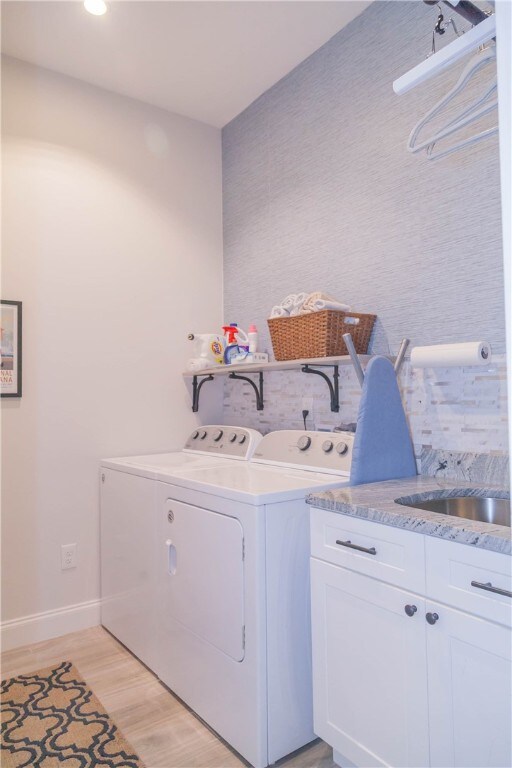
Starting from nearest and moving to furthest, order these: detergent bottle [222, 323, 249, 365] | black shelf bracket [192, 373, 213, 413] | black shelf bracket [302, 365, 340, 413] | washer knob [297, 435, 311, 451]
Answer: washer knob [297, 435, 311, 451], black shelf bracket [302, 365, 340, 413], detergent bottle [222, 323, 249, 365], black shelf bracket [192, 373, 213, 413]

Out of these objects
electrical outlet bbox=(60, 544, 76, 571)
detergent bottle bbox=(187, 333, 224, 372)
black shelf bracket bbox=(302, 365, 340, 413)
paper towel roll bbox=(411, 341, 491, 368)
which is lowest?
electrical outlet bbox=(60, 544, 76, 571)

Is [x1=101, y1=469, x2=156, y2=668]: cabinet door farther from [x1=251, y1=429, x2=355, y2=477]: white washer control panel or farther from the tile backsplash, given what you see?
the tile backsplash

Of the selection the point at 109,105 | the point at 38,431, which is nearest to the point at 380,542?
the point at 38,431

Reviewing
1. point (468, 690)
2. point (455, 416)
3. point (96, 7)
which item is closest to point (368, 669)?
point (468, 690)

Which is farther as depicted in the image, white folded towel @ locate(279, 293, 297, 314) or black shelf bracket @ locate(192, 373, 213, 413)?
black shelf bracket @ locate(192, 373, 213, 413)

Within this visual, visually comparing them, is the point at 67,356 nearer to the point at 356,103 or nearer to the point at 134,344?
the point at 134,344

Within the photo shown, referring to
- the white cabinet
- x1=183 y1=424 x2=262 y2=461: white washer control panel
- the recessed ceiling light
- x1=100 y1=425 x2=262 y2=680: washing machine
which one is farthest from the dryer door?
the recessed ceiling light

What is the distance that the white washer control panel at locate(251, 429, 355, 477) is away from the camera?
1.88m

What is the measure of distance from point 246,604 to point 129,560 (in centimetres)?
90

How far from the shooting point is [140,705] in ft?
6.00

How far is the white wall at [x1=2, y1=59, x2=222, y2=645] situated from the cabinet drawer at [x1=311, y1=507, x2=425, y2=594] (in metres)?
1.48

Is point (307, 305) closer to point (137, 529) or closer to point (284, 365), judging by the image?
point (284, 365)

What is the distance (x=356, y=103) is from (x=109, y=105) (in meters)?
1.35

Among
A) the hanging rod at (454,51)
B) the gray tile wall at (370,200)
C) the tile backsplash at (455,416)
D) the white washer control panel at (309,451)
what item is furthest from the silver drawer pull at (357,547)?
the hanging rod at (454,51)
